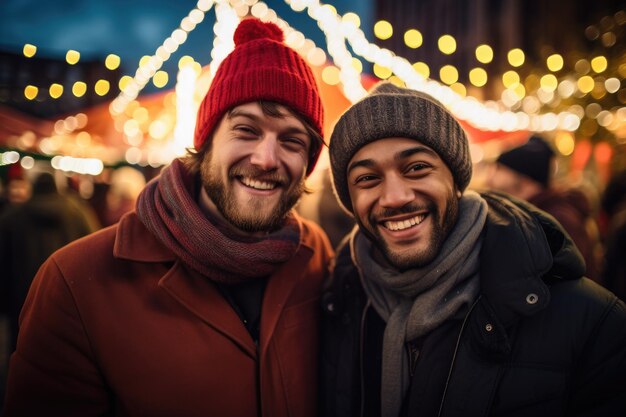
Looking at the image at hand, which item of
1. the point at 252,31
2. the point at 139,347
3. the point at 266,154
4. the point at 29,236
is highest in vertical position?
the point at 252,31

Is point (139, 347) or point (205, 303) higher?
point (205, 303)

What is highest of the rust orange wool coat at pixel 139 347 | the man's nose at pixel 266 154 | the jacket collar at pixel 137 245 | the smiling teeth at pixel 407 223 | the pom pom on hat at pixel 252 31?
the pom pom on hat at pixel 252 31

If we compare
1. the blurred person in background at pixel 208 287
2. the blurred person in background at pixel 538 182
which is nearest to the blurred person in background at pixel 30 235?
the blurred person in background at pixel 208 287

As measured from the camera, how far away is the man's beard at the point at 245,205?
2.13m

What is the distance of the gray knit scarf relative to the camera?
181 centimetres

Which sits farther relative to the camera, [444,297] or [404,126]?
[404,126]

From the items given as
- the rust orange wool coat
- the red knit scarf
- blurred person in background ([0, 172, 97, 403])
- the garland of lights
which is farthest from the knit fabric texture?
blurred person in background ([0, 172, 97, 403])

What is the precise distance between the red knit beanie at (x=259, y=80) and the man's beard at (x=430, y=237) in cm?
75

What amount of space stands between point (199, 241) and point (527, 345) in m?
1.44

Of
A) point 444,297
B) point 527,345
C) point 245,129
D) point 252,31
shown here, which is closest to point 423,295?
point 444,297

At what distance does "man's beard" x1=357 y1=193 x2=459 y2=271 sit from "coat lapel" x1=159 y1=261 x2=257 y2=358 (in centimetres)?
76

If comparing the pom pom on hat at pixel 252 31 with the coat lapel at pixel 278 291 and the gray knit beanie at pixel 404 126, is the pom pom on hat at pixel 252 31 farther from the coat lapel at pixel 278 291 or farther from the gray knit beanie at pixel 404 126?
the coat lapel at pixel 278 291

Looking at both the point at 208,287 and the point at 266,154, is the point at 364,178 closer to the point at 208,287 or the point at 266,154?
the point at 266,154

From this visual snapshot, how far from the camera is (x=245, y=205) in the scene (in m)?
2.13
